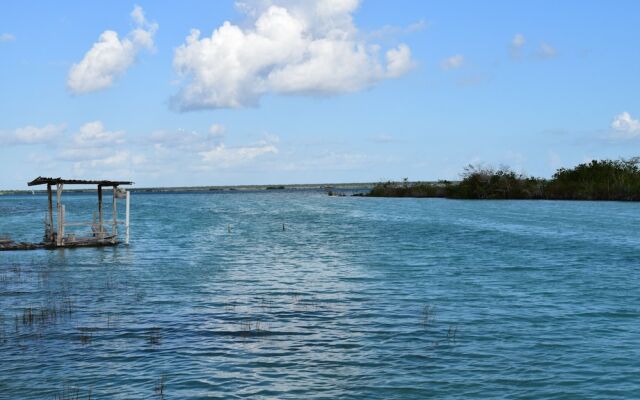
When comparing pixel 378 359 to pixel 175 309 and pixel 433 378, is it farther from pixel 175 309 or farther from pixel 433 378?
pixel 175 309

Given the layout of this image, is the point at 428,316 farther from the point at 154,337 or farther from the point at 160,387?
the point at 160,387

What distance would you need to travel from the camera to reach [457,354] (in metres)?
17.1

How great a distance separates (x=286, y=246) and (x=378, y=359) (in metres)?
32.6

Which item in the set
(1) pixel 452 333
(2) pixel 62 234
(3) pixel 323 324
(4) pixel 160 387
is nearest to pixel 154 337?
(4) pixel 160 387

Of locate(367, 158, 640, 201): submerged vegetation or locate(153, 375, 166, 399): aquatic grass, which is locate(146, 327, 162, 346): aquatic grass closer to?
locate(153, 375, 166, 399): aquatic grass

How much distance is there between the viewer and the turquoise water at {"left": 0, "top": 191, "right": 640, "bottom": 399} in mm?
14867

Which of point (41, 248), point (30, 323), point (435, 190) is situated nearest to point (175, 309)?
point (30, 323)

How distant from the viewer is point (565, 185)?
376 ft

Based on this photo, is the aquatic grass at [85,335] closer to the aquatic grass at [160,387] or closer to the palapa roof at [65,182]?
the aquatic grass at [160,387]

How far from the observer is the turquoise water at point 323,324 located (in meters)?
14.9

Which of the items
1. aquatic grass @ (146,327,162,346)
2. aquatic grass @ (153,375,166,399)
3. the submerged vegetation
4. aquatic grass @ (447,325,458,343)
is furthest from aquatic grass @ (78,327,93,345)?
the submerged vegetation

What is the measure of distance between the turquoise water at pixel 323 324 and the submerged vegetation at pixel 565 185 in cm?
7046

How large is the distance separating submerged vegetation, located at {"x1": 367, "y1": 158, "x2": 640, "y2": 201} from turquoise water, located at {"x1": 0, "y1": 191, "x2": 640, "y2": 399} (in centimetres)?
7046

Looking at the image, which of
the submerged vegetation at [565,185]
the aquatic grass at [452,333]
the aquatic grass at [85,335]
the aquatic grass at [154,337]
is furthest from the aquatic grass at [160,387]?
the submerged vegetation at [565,185]
